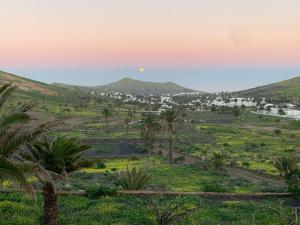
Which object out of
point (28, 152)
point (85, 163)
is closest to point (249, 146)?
point (85, 163)

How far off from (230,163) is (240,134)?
6487 cm

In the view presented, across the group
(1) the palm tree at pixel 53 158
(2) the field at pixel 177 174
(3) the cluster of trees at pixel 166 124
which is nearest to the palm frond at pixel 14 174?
(2) the field at pixel 177 174

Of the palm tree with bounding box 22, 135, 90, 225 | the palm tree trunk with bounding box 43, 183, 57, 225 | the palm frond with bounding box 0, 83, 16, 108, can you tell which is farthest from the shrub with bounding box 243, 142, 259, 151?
the palm frond with bounding box 0, 83, 16, 108

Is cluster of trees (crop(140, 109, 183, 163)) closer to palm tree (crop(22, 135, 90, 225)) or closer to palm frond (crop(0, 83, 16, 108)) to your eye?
palm tree (crop(22, 135, 90, 225))

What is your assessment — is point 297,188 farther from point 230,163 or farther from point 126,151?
point 126,151

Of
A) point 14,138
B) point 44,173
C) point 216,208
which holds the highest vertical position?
point 14,138

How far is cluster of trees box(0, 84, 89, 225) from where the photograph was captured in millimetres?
15633

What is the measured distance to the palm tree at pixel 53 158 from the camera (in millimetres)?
21016

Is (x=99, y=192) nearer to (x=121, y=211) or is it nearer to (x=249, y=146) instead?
(x=121, y=211)

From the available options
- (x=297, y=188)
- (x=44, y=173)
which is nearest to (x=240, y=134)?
(x=297, y=188)

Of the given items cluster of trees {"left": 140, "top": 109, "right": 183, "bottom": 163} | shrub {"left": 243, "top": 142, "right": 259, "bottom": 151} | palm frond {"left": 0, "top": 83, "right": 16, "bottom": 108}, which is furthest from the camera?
shrub {"left": 243, "top": 142, "right": 259, "bottom": 151}

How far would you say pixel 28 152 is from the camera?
74.4 ft

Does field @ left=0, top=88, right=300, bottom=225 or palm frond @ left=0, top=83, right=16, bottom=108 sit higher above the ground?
palm frond @ left=0, top=83, right=16, bottom=108

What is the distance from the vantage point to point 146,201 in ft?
91.5
